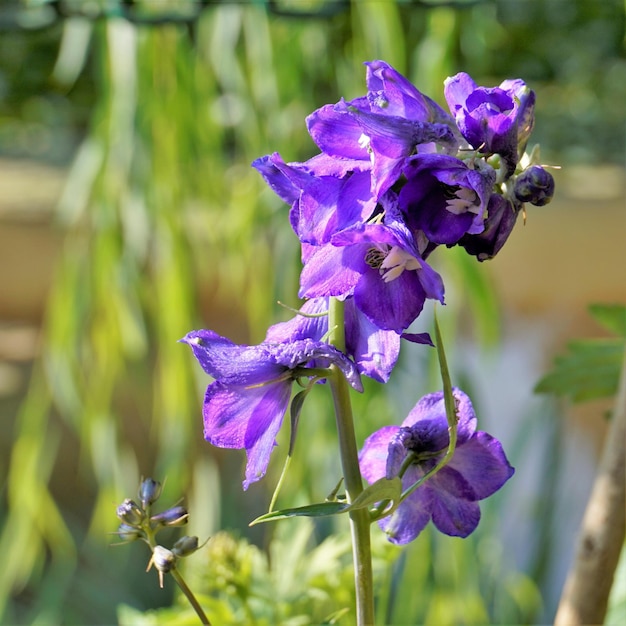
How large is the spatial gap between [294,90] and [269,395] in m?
0.72

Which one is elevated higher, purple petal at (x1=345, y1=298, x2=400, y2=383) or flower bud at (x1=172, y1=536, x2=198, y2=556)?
purple petal at (x1=345, y1=298, x2=400, y2=383)

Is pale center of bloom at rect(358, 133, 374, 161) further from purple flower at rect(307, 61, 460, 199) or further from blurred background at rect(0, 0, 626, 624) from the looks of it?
blurred background at rect(0, 0, 626, 624)

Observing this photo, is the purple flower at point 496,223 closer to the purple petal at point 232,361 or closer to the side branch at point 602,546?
the purple petal at point 232,361

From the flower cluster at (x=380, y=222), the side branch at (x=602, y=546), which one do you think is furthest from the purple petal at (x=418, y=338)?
the side branch at (x=602, y=546)

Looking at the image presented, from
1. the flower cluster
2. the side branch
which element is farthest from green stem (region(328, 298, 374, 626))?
the side branch

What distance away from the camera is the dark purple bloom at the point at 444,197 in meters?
0.20

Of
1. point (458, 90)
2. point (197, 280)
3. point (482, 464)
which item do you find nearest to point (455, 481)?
point (482, 464)

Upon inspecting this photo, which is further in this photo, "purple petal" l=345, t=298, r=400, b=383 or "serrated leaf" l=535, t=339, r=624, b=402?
"serrated leaf" l=535, t=339, r=624, b=402

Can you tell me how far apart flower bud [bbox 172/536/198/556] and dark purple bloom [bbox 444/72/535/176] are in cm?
12

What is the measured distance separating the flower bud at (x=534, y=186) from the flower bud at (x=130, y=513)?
0.12 m

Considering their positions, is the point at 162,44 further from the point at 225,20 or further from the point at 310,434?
the point at 310,434

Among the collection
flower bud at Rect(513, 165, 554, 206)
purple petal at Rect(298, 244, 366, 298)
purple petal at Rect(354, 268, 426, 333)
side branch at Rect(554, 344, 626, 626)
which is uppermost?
flower bud at Rect(513, 165, 554, 206)

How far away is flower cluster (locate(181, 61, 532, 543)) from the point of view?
0.69 feet

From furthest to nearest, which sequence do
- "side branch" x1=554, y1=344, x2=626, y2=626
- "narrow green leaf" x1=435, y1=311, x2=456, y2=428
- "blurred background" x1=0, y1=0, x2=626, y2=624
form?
"blurred background" x1=0, y1=0, x2=626, y2=624 < "side branch" x1=554, y1=344, x2=626, y2=626 < "narrow green leaf" x1=435, y1=311, x2=456, y2=428
